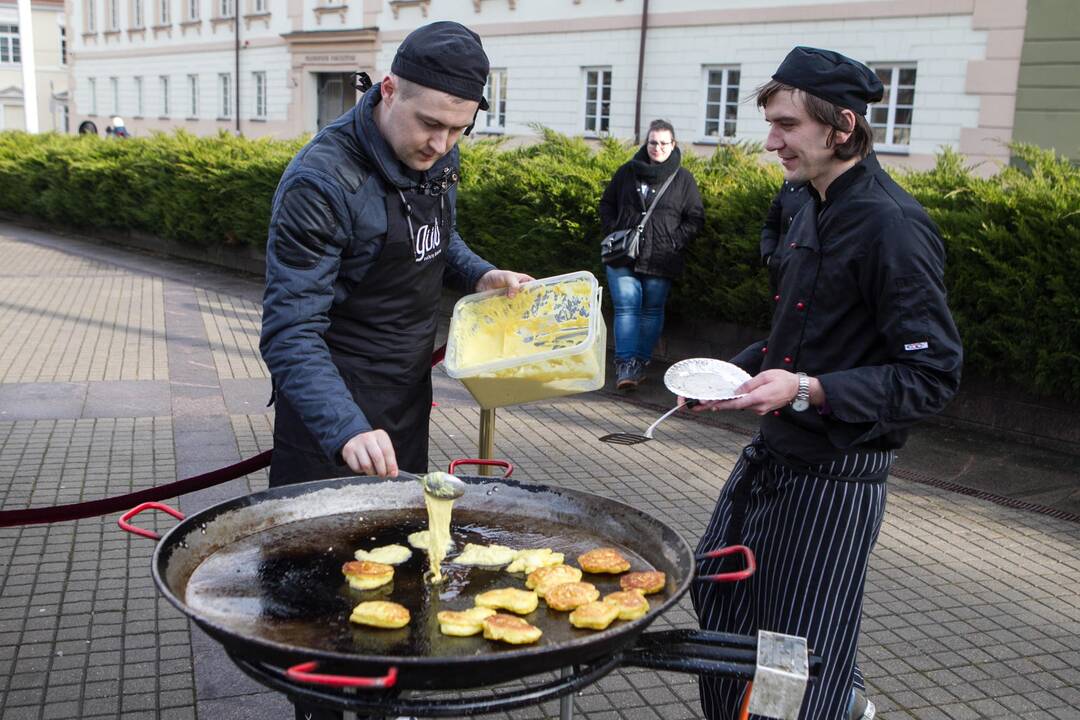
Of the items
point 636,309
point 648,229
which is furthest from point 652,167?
point 636,309

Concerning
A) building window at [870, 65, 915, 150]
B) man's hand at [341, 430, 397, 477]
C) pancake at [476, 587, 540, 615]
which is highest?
building window at [870, 65, 915, 150]

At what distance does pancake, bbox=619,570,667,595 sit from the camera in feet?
7.83

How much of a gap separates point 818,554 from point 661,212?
19.3 feet

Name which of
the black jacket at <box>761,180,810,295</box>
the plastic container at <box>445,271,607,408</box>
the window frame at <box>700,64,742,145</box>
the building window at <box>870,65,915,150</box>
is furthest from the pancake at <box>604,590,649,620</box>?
the window frame at <box>700,64,742,145</box>

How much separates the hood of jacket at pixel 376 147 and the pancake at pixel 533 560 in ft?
3.51

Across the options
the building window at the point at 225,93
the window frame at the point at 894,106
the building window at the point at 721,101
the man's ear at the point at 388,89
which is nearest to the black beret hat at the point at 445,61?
the man's ear at the point at 388,89

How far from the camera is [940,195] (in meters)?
7.50

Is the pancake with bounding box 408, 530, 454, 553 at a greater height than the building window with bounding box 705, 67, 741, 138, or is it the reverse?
the building window with bounding box 705, 67, 741, 138

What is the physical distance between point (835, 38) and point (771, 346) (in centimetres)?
1757

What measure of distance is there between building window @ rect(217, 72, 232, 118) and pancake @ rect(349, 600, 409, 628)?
37180 millimetres

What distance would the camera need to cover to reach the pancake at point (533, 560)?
2521 mm

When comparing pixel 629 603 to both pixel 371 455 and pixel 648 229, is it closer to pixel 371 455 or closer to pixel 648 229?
pixel 371 455

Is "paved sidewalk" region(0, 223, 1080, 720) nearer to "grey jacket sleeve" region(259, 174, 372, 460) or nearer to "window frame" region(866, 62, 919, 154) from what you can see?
"grey jacket sleeve" region(259, 174, 372, 460)

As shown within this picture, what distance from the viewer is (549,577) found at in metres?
2.44
